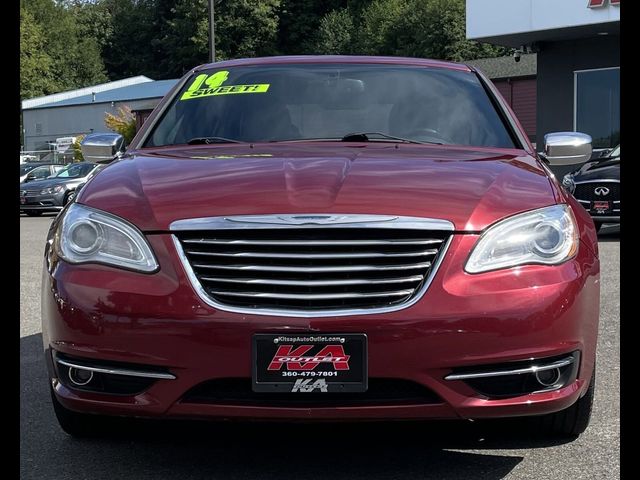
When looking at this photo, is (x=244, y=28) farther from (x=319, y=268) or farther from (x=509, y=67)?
(x=319, y=268)

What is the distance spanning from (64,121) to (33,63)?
1678 cm

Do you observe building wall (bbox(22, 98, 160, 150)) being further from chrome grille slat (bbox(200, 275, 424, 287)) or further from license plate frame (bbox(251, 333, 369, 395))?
license plate frame (bbox(251, 333, 369, 395))

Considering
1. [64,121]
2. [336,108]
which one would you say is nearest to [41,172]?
[336,108]

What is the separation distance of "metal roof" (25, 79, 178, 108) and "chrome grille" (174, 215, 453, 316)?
61524 millimetres

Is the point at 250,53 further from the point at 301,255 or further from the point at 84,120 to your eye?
the point at 301,255

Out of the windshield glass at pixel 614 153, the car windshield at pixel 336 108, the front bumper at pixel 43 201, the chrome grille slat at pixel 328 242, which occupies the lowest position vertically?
the front bumper at pixel 43 201

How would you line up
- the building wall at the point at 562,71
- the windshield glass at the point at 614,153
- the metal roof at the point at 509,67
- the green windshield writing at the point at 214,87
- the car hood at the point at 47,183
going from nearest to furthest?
the green windshield writing at the point at 214,87, the windshield glass at the point at 614,153, the building wall at the point at 562,71, the car hood at the point at 47,183, the metal roof at the point at 509,67

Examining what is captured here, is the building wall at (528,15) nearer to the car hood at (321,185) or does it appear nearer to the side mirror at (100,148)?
the side mirror at (100,148)

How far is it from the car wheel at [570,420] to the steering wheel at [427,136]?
123 cm

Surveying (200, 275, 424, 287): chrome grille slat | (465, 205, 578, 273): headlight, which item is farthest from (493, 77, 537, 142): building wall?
(200, 275, 424, 287): chrome grille slat

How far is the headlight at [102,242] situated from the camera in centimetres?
312

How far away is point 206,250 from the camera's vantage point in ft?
10.1

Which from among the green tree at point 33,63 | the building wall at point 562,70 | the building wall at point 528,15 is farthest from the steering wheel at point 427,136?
the green tree at point 33,63

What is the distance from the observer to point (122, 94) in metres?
69.4
